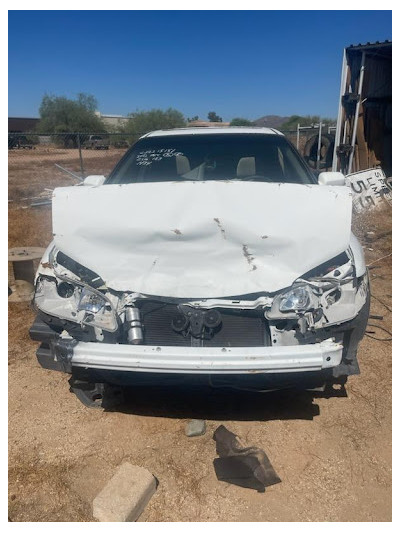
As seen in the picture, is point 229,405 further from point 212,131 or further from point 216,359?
point 212,131

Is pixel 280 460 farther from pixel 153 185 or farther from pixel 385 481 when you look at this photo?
pixel 153 185

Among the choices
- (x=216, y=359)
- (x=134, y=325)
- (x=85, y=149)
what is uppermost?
(x=85, y=149)

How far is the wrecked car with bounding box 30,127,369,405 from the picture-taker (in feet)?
7.22

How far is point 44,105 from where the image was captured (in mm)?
36969

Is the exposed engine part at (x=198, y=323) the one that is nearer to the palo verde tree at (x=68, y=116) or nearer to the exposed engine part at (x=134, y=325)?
the exposed engine part at (x=134, y=325)

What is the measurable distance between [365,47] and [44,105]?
34.0 m

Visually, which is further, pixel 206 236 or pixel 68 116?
pixel 68 116

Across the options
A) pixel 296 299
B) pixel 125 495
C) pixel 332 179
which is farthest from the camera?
pixel 332 179

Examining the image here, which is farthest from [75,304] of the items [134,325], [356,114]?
[356,114]

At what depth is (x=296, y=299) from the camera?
2.38 meters

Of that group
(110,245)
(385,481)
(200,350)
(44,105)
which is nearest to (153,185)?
(110,245)

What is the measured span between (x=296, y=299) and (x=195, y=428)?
1.06 m

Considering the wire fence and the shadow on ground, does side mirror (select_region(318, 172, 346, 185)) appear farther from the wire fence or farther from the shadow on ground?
the wire fence

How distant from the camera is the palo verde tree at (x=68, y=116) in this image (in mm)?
35188
